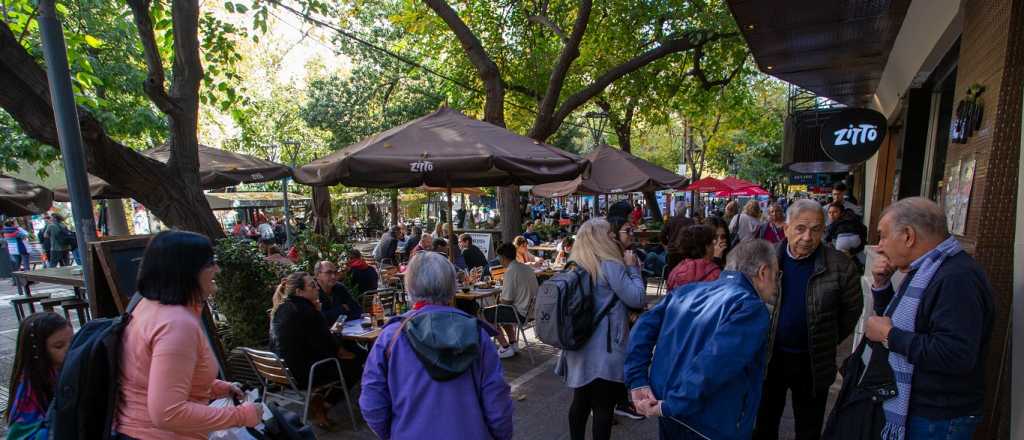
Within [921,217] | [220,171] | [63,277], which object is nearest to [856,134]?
[921,217]

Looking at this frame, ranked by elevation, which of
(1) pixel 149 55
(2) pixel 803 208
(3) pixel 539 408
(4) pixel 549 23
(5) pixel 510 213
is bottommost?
(3) pixel 539 408

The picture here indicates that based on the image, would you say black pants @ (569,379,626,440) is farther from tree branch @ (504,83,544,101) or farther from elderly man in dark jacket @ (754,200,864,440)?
tree branch @ (504,83,544,101)

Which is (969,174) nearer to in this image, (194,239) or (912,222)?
(912,222)

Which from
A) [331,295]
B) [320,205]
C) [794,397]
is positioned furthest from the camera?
[320,205]

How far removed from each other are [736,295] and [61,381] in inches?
104

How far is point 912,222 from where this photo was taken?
206 cm

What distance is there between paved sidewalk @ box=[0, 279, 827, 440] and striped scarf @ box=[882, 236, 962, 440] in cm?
212

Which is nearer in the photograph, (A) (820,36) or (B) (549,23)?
(A) (820,36)

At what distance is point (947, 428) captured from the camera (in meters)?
1.99

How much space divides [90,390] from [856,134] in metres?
6.69

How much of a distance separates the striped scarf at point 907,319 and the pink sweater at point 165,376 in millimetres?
2681

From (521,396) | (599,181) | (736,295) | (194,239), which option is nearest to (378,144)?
(521,396)

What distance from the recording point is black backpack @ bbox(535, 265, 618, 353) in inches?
119

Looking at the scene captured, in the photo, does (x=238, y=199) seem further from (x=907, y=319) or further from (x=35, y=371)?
(x=907, y=319)
